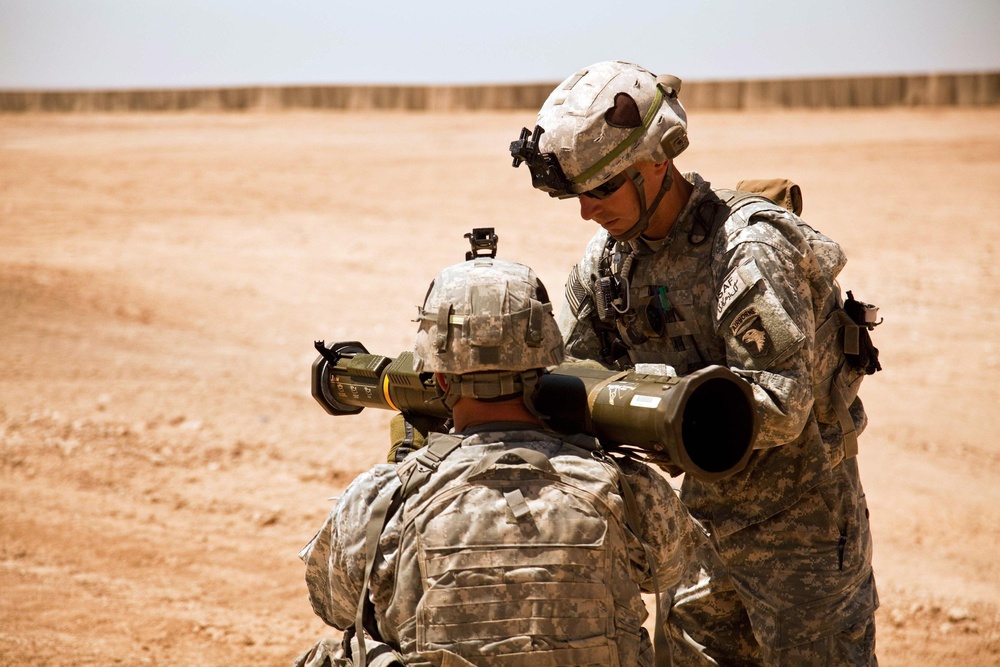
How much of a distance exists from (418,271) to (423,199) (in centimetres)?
419

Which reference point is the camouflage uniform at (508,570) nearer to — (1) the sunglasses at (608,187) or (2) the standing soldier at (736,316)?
(2) the standing soldier at (736,316)

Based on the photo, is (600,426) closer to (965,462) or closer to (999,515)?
(999,515)

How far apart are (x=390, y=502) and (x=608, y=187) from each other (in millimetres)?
1217

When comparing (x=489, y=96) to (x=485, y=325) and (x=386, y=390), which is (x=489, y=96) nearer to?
(x=386, y=390)

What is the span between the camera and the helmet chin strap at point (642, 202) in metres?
3.17

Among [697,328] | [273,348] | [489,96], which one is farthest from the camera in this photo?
[489,96]

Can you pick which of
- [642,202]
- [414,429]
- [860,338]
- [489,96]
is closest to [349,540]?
[414,429]

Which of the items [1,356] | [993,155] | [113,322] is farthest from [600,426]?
[993,155]

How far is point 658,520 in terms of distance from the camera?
2.62 meters

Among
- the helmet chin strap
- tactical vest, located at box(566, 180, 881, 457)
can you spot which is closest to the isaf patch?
tactical vest, located at box(566, 180, 881, 457)

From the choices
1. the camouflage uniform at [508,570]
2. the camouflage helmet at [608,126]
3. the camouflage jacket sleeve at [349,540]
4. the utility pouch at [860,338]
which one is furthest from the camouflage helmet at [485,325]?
the utility pouch at [860,338]

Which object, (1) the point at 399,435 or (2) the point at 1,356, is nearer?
(1) the point at 399,435

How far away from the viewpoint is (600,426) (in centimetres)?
271

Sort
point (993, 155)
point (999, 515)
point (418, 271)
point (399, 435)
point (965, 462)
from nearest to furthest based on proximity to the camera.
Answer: point (399, 435)
point (999, 515)
point (965, 462)
point (418, 271)
point (993, 155)
